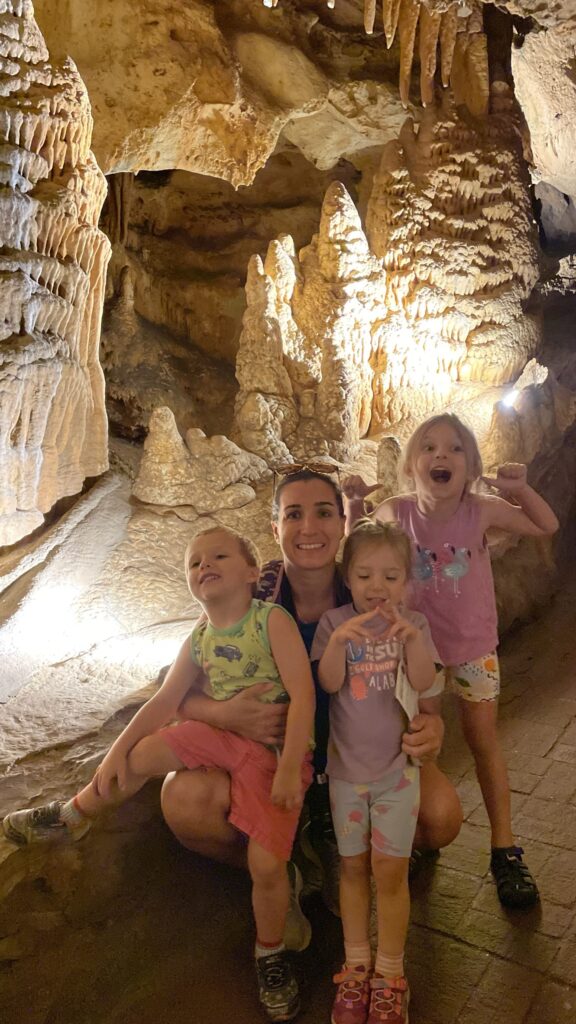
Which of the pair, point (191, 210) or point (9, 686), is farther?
point (191, 210)

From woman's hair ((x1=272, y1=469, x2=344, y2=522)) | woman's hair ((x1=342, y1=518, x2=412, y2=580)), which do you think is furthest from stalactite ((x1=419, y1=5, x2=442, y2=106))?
woman's hair ((x1=342, y1=518, x2=412, y2=580))

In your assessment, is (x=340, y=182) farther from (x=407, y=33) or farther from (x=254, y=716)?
(x=254, y=716)

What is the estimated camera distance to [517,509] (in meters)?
2.45

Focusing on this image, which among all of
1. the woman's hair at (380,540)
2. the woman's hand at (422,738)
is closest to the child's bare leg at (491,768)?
the woman's hand at (422,738)

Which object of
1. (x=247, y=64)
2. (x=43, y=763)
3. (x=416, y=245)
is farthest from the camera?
(x=416, y=245)

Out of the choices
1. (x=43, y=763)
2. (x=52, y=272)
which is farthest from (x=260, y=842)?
(x=52, y=272)

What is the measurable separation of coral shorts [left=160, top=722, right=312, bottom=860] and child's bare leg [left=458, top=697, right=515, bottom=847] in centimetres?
66

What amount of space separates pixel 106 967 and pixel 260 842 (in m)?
0.60

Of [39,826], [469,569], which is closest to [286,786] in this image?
[39,826]

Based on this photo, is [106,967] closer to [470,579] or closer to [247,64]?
[470,579]

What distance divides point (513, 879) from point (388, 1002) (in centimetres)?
67

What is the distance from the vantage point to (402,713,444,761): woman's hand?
1979 millimetres

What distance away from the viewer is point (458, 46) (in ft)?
21.7

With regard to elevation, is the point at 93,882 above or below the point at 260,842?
below
